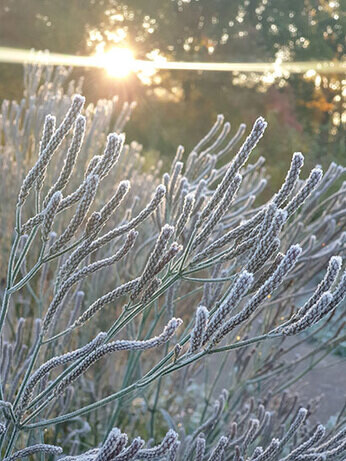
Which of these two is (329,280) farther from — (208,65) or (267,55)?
(267,55)

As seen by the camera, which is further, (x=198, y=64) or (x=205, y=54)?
(x=205, y=54)

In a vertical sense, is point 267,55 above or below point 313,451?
above

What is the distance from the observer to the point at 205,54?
1977cm

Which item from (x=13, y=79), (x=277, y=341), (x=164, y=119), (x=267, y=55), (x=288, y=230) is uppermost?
(x=267, y=55)

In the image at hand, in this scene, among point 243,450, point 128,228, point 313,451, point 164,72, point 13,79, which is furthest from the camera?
point 164,72

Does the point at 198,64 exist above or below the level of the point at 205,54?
below

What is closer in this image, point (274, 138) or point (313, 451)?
point (313, 451)

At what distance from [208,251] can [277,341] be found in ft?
4.98

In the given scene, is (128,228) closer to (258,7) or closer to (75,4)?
(75,4)

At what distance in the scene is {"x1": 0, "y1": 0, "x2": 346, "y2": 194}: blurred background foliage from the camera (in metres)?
16.2

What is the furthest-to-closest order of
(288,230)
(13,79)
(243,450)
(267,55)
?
(267,55) → (13,79) → (288,230) → (243,450)

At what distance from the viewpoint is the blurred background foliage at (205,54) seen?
16219 mm

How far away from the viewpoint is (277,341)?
2.75 m

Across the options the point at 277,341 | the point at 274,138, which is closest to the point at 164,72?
the point at 274,138
